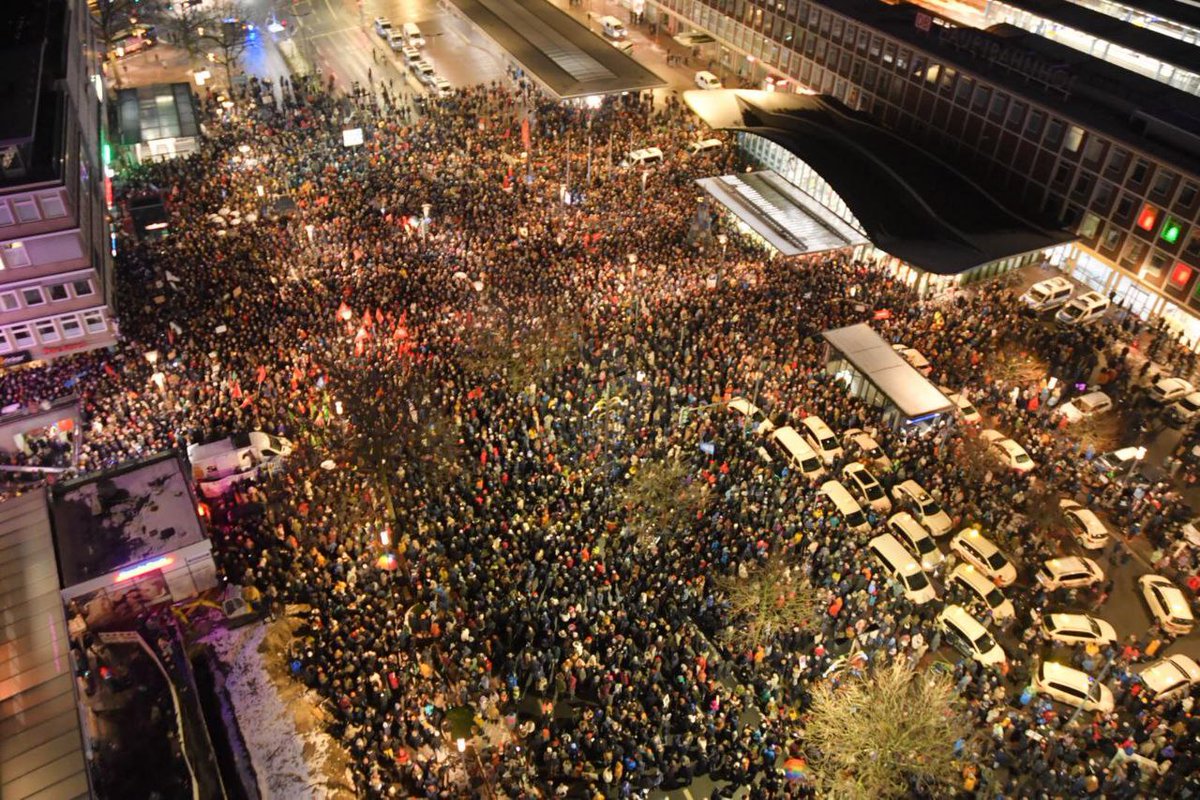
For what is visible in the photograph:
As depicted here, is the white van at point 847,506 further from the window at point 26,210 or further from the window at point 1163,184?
the window at point 26,210

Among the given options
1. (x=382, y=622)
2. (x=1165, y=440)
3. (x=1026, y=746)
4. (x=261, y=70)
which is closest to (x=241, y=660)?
(x=382, y=622)

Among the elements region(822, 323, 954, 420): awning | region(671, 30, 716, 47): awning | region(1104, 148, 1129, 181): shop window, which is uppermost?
region(1104, 148, 1129, 181): shop window

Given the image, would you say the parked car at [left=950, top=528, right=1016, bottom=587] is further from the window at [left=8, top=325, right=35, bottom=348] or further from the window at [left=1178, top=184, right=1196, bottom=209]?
the window at [left=8, top=325, right=35, bottom=348]

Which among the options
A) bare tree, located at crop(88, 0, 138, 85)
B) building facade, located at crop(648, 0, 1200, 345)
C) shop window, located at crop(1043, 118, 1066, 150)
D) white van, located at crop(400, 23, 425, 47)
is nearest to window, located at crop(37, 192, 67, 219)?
bare tree, located at crop(88, 0, 138, 85)

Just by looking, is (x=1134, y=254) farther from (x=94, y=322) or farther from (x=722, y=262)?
(x=94, y=322)

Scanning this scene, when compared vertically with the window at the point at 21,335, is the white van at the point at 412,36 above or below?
above

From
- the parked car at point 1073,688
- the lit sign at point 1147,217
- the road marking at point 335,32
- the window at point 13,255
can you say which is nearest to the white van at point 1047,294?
the lit sign at point 1147,217

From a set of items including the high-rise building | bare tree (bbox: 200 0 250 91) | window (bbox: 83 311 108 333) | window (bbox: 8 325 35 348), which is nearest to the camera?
the high-rise building
